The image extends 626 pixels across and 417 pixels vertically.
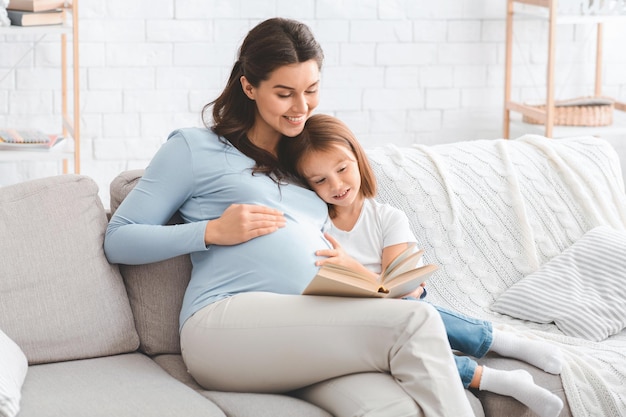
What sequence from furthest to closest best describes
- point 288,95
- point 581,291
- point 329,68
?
point 329,68
point 581,291
point 288,95

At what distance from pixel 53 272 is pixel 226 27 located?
2076 millimetres

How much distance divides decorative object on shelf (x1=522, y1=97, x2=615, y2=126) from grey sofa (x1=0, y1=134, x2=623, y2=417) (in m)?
1.84

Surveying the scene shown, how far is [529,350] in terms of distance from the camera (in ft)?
6.98

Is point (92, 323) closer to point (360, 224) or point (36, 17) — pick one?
point (360, 224)

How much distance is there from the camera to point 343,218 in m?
2.39

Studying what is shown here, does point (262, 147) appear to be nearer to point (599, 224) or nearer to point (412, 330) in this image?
point (412, 330)

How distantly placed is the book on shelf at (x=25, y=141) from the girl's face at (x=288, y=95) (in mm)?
1503

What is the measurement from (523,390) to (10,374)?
1.05 m

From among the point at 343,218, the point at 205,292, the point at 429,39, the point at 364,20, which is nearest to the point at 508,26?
the point at 429,39

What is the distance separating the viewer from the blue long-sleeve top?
83.0 inches

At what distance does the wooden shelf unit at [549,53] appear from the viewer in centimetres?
391

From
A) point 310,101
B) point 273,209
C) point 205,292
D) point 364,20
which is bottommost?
point 205,292

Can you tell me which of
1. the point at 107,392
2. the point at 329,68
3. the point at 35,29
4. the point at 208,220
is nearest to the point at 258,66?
the point at 208,220

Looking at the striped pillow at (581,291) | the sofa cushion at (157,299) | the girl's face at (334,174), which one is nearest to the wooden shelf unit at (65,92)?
the sofa cushion at (157,299)
